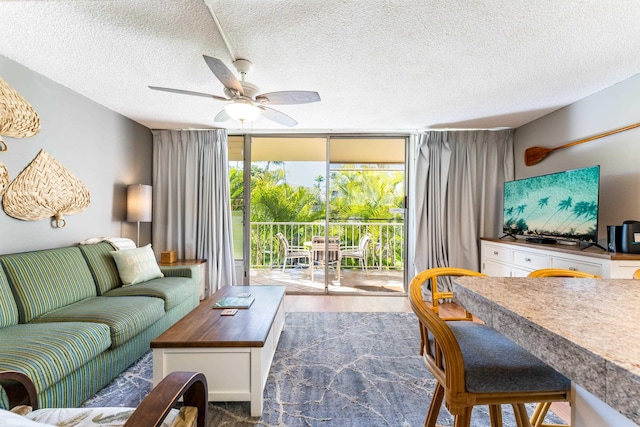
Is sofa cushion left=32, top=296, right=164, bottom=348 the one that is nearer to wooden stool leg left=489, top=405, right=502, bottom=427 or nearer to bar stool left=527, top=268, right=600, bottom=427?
wooden stool leg left=489, top=405, right=502, bottom=427

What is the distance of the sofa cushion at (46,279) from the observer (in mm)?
2008

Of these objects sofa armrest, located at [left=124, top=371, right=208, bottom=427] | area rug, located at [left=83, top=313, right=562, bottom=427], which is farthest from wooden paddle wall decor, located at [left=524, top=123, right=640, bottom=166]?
sofa armrest, located at [left=124, top=371, right=208, bottom=427]

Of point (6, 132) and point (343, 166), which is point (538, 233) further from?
point (6, 132)

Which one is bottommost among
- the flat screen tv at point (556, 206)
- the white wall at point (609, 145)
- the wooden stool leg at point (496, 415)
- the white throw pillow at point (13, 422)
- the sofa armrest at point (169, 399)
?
the wooden stool leg at point (496, 415)

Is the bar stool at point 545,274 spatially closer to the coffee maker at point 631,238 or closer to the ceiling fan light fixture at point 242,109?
the coffee maker at point 631,238

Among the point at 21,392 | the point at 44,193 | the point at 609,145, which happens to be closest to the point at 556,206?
the point at 609,145

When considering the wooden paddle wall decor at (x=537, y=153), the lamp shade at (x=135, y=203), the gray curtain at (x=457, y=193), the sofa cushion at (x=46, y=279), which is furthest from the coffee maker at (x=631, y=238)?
the lamp shade at (x=135, y=203)

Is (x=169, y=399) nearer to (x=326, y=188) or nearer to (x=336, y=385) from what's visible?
(x=336, y=385)

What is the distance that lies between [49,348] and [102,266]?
132 centimetres

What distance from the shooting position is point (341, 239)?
17.7 ft

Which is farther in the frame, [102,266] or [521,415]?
[102,266]

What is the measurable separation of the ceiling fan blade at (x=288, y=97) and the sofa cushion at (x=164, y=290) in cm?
180

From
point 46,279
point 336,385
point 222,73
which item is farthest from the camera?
point 46,279

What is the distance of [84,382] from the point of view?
1.74 meters
